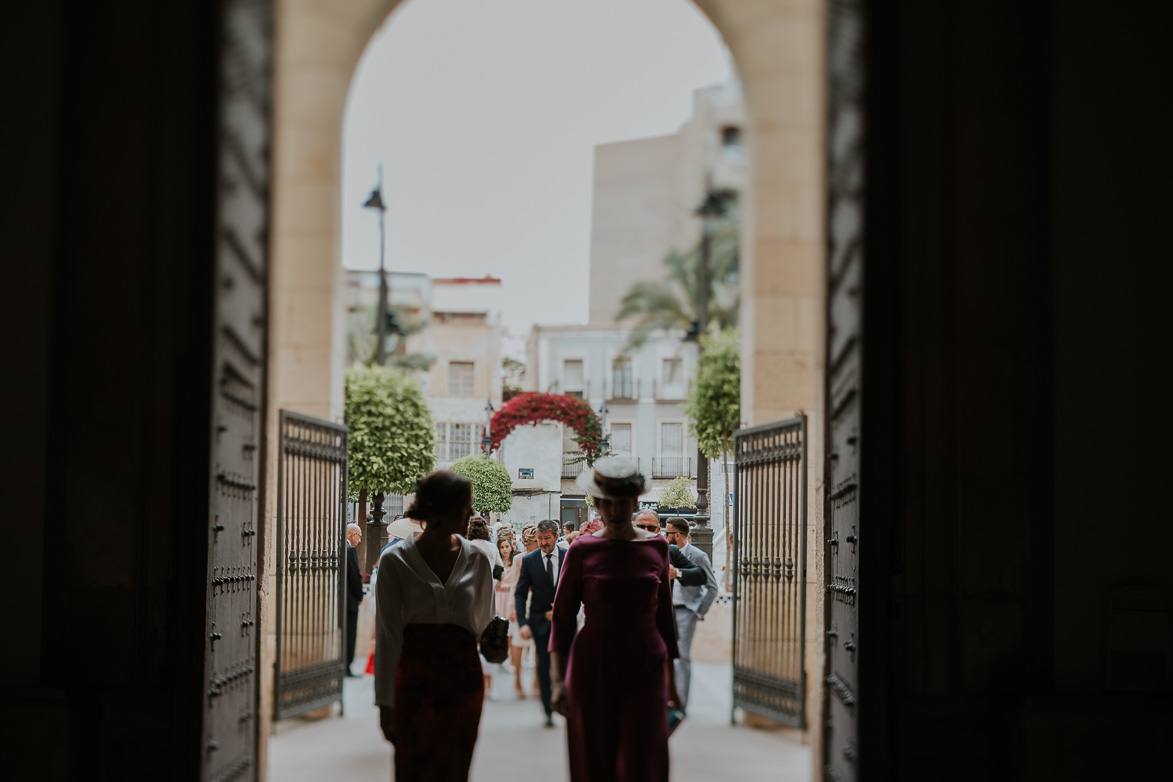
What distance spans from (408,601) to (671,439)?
25.1 metres

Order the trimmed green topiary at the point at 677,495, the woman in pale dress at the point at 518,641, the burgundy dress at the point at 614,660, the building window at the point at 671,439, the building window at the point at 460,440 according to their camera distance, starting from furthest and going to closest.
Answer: the building window at the point at 671,439 < the building window at the point at 460,440 < the trimmed green topiary at the point at 677,495 < the woman in pale dress at the point at 518,641 < the burgundy dress at the point at 614,660

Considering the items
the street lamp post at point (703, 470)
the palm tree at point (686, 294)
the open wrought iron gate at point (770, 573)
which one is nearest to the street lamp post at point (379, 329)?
the street lamp post at point (703, 470)

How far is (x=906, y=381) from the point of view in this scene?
4363mm

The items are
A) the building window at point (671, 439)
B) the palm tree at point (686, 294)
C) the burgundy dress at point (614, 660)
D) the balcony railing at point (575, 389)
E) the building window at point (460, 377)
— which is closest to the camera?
the burgundy dress at point (614, 660)

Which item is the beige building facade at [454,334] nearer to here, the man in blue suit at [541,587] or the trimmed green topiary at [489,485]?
the trimmed green topiary at [489,485]

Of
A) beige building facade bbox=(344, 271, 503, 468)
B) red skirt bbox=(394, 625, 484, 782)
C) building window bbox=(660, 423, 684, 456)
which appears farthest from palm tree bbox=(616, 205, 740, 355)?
red skirt bbox=(394, 625, 484, 782)

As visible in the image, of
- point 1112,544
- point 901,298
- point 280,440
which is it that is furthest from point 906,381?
point 280,440

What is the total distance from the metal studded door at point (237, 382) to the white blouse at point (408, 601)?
0.79 meters

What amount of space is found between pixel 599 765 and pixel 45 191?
2.97 m

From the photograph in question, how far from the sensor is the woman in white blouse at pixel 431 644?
3947mm

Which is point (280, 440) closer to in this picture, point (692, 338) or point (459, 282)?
point (692, 338)

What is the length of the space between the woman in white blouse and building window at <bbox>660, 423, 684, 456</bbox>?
2411 cm

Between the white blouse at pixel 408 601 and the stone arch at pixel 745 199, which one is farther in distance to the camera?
the stone arch at pixel 745 199

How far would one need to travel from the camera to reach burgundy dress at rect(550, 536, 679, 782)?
4270mm
